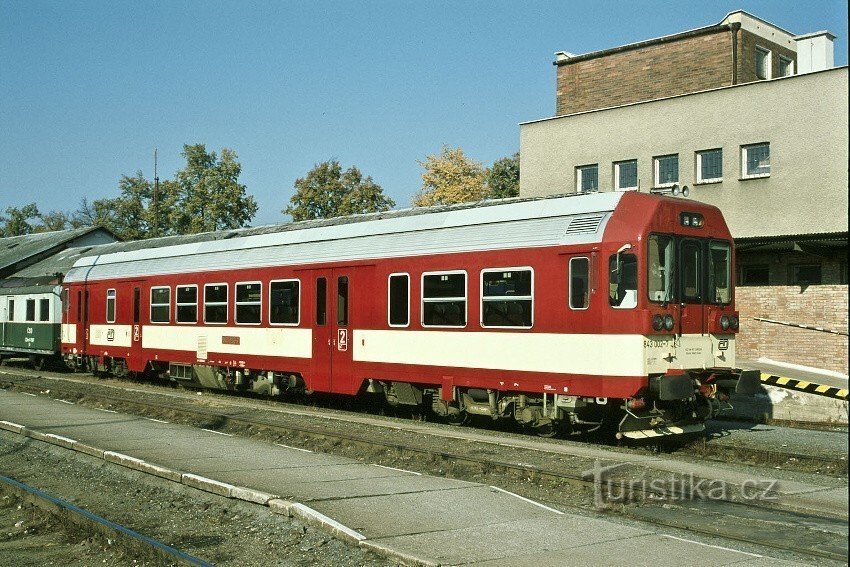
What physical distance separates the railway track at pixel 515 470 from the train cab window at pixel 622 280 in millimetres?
2134

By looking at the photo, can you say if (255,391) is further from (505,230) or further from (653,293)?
(653,293)

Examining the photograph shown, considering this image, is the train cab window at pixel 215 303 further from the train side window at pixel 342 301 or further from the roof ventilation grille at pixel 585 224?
the roof ventilation grille at pixel 585 224

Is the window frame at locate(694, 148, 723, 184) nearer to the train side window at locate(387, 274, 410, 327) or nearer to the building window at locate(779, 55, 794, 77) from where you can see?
the building window at locate(779, 55, 794, 77)

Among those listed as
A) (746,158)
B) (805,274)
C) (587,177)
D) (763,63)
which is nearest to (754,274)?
(805,274)

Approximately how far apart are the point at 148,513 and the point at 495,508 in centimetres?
329

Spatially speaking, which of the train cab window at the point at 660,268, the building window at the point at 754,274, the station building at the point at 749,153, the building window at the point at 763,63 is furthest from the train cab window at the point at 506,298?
the building window at the point at 763,63

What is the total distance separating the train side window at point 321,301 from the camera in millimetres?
16953

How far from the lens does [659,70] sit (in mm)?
30859

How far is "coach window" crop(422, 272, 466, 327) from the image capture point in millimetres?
14148

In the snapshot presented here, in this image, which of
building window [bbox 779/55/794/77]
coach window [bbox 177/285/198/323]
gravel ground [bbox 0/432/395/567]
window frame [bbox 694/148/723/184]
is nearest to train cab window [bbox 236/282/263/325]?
coach window [bbox 177/285/198/323]

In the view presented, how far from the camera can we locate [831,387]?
14.1 metres

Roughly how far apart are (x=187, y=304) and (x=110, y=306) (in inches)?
179

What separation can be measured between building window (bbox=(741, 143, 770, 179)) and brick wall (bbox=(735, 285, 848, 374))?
3292mm

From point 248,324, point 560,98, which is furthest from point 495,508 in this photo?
point 560,98
